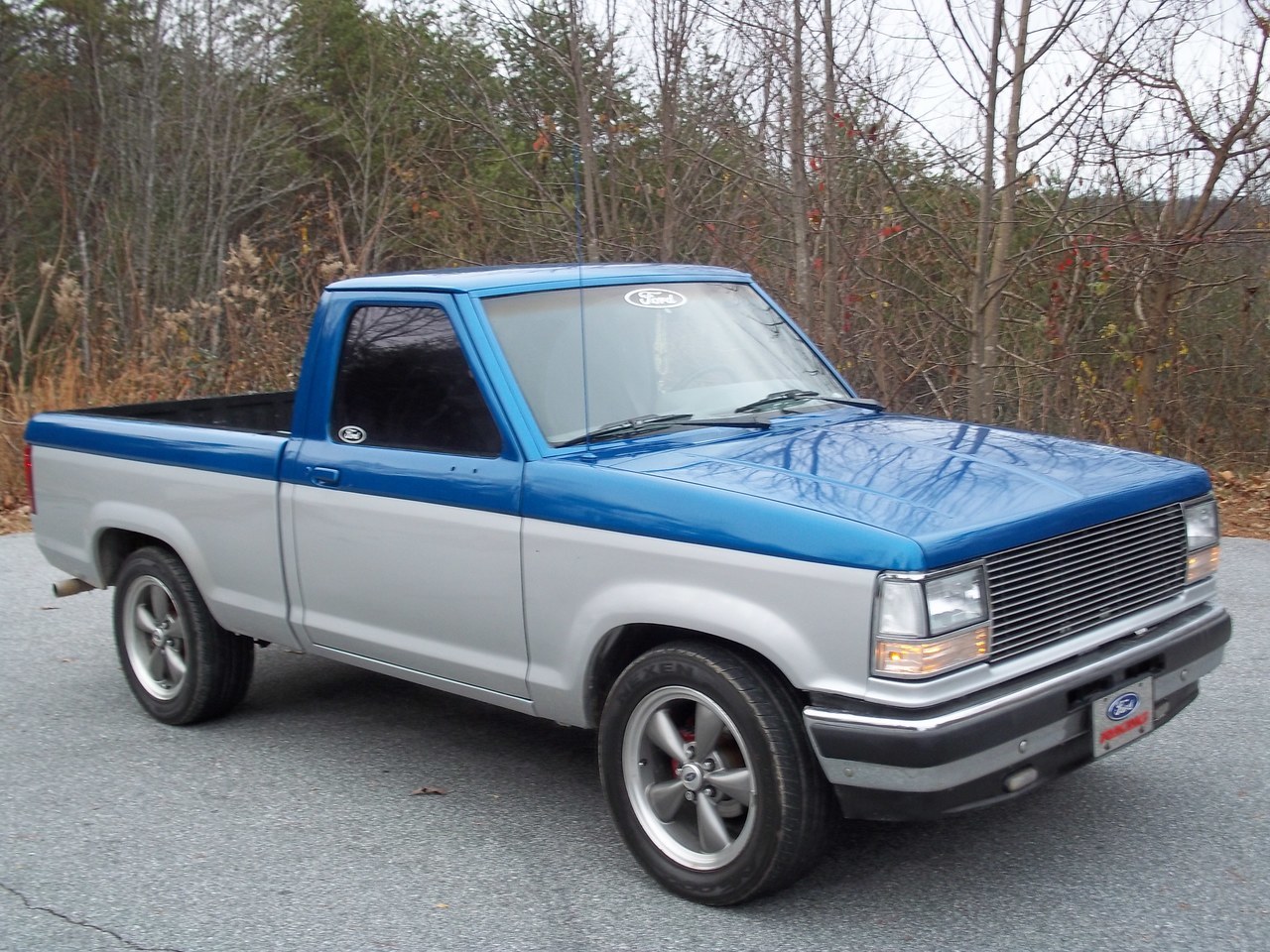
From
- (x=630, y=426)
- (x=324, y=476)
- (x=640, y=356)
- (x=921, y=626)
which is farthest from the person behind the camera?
(x=324, y=476)

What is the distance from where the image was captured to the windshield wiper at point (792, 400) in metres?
4.65

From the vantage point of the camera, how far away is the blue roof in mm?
4559

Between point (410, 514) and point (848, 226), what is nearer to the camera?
point (410, 514)

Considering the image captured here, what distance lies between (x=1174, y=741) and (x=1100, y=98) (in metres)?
A: 4.88

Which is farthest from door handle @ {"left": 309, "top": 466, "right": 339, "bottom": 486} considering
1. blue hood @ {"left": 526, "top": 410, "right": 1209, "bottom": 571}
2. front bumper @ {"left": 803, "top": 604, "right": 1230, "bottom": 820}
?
front bumper @ {"left": 803, "top": 604, "right": 1230, "bottom": 820}

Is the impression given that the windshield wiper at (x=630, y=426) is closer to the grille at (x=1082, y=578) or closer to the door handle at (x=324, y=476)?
the door handle at (x=324, y=476)

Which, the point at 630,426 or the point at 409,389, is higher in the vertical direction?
the point at 409,389

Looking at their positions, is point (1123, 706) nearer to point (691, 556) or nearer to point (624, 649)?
point (691, 556)

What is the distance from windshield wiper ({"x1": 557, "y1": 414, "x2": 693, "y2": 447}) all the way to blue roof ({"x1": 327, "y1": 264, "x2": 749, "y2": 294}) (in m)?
0.64

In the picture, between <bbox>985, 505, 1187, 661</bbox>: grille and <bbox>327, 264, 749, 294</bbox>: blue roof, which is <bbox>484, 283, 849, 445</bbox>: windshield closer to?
<bbox>327, 264, 749, 294</bbox>: blue roof

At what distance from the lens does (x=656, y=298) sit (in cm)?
484

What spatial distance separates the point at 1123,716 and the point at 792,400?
167 cm

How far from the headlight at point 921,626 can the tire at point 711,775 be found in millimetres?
387

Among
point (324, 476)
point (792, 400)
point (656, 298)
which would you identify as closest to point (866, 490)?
point (792, 400)
